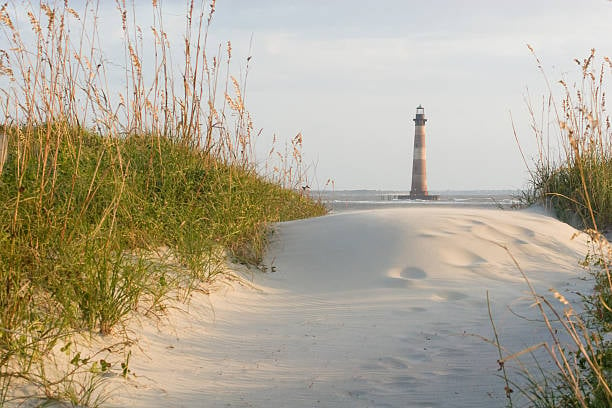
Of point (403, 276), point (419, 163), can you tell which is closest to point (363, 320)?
point (403, 276)

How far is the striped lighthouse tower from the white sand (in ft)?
44.0

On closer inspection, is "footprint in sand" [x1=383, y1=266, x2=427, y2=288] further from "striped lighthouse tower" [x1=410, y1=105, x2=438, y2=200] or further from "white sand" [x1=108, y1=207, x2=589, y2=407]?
"striped lighthouse tower" [x1=410, y1=105, x2=438, y2=200]

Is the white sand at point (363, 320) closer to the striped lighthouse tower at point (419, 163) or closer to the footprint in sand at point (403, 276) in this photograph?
the footprint in sand at point (403, 276)

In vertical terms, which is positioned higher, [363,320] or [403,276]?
[403,276]

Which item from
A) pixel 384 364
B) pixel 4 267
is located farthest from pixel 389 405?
pixel 4 267

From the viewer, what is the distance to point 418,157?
20.0 meters

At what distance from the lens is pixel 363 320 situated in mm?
3607

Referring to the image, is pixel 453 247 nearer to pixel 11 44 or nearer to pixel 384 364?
pixel 384 364

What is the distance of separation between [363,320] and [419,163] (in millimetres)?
16689

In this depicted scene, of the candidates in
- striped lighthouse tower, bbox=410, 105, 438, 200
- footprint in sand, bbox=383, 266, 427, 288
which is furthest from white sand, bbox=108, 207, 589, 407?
striped lighthouse tower, bbox=410, 105, 438, 200

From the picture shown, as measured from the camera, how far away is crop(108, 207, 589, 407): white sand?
251 cm

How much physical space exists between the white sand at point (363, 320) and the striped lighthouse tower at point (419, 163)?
44.0ft

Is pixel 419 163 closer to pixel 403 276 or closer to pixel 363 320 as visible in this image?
pixel 403 276

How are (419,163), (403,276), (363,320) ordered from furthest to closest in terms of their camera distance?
(419,163) < (403,276) < (363,320)
